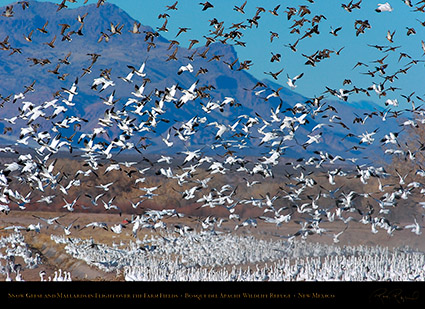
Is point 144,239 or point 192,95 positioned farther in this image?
point 144,239

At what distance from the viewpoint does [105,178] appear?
217ft
